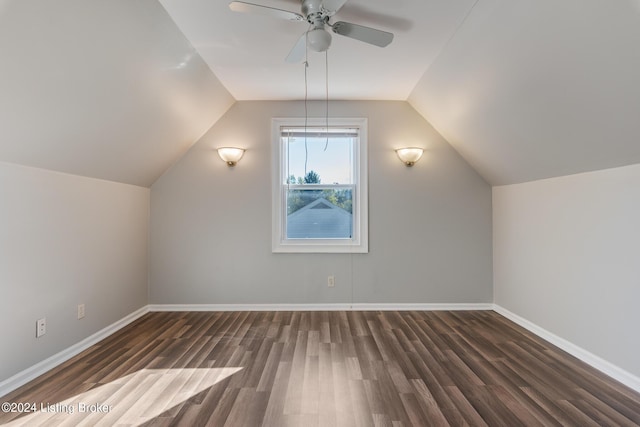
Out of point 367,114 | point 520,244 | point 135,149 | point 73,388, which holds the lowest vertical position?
point 73,388

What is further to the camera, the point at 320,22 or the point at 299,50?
the point at 299,50

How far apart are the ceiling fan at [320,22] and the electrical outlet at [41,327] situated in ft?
8.29

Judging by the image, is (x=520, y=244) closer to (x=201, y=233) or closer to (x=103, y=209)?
(x=201, y=233)

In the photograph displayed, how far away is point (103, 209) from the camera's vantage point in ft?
9.71

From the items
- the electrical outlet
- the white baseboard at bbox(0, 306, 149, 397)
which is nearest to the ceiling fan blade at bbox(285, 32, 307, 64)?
the electrical outlet

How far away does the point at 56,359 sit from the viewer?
241cm

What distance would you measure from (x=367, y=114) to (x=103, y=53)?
2.67 metres

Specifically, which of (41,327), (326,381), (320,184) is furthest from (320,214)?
(41,327)

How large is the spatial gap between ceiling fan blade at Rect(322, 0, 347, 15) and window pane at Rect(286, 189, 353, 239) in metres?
2.33

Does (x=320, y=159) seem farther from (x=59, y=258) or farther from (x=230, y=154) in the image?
(x=59, y=258)

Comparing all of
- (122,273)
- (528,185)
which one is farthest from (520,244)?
(122,273)

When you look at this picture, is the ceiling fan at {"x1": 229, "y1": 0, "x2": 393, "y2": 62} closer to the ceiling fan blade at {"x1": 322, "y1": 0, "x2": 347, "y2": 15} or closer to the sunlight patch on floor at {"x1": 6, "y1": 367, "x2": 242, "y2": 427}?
the ceiling fan blade at {"x1": 322, "y1": 0, "x2": 347, "y2": 15}

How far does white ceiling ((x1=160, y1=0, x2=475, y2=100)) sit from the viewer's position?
6.86ft

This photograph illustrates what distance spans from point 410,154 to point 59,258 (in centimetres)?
347
